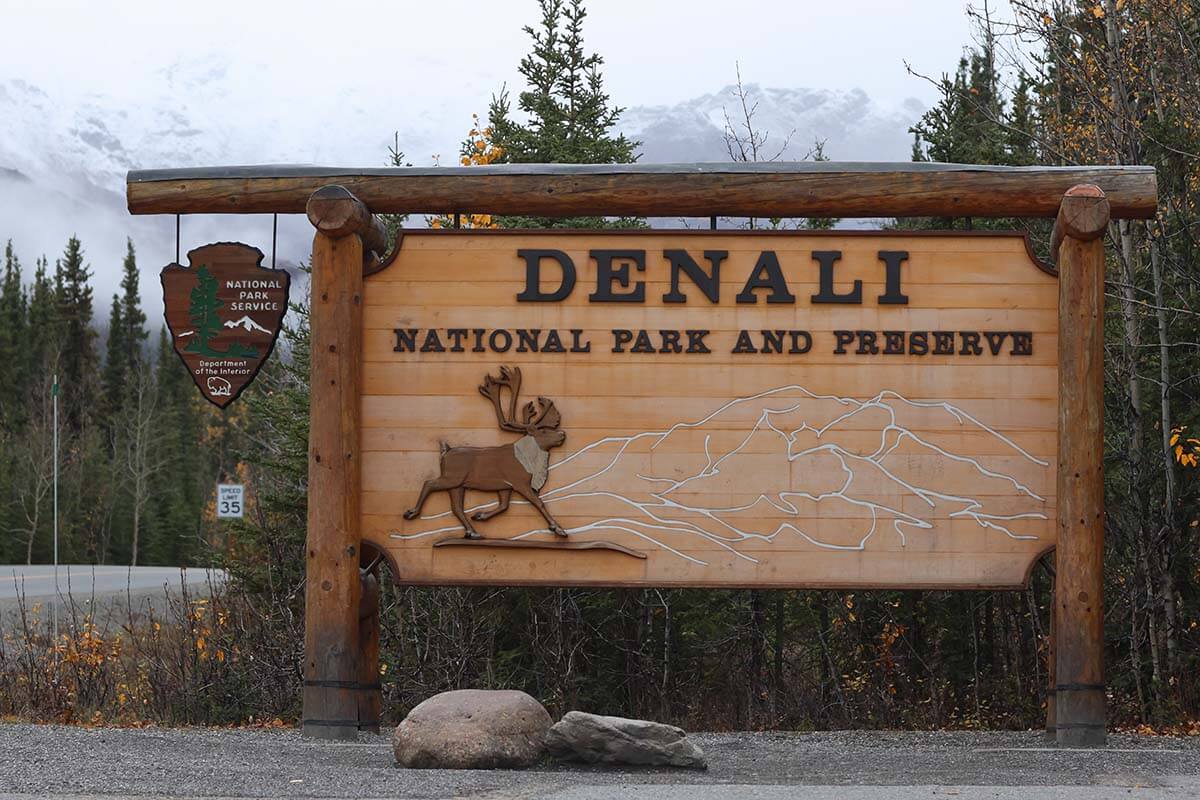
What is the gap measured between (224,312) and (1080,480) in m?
5.66

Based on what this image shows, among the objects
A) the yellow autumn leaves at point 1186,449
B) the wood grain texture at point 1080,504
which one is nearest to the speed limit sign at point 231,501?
the yellow autumn leaves at point 1186,449

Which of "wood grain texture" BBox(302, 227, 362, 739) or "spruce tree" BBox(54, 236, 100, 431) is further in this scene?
"spruce tree" BBox(54, 236, 100, 431)

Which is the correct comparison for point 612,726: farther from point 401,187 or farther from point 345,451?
point 401,187

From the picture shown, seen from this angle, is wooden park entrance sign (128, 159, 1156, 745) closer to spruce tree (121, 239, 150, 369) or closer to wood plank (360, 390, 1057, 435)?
wood plank (360, 390, 1057, 435)

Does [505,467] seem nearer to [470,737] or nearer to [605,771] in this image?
[470,737]

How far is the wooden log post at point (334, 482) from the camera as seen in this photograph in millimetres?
8602

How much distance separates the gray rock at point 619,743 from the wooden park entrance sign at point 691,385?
134 cm

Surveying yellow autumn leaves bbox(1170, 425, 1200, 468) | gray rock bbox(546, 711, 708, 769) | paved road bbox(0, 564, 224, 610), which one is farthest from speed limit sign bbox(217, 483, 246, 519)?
yellow autumn leaves bbox(1170, 425, 1200, 468)

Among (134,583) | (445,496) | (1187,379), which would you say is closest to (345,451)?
(445,496)

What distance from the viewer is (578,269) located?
8.94 meters

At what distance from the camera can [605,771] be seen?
745 cm

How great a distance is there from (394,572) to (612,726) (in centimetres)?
205

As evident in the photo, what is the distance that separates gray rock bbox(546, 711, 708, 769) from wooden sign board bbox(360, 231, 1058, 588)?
1345mm

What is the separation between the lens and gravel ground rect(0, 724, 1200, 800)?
648 cm
